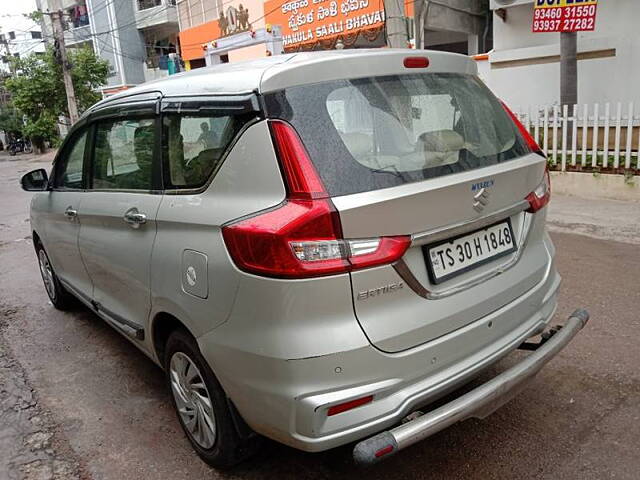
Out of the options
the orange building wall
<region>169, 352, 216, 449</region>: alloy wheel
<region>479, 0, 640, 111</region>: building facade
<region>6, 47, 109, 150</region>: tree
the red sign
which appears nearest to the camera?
<region>169, 352, 216, 449</region>: alloy wheel

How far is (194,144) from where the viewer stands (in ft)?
7.98

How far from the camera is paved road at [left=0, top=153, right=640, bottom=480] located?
2.49 metres

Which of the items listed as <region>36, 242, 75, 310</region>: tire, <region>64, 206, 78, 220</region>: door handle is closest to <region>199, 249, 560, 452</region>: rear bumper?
<region>64, 206, 78, 220</region>: door handle

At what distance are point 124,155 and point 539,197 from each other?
2163mm

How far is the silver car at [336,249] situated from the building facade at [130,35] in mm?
27929

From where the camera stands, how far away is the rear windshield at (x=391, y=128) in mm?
2018

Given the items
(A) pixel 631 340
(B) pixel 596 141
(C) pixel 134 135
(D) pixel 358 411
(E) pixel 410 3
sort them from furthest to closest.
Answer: (E) pixel 410 3 < (B) pixel 596 141 < (A) pixel 631 340 < (C) pixel 134 135 < (D) pixel 358 411

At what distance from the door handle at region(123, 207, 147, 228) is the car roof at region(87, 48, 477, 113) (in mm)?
583

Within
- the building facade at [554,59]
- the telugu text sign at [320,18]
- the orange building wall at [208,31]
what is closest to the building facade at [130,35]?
the orange building wall at [208,31]

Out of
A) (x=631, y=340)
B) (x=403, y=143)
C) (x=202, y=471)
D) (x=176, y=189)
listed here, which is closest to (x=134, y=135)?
(x=176, y=189)

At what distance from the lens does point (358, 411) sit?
1.94m

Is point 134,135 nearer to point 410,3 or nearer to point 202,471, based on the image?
point 202,471

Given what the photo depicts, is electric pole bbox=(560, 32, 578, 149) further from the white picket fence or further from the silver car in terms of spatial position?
the silver car

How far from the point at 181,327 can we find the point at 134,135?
1080 mm
